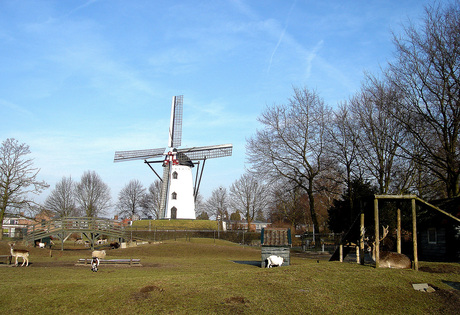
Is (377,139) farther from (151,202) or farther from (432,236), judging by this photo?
(151,202)

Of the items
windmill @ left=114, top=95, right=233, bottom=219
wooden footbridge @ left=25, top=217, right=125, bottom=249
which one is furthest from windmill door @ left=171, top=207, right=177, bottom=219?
wooden footbridge @ left=25, top=217, right=125, bottom=249

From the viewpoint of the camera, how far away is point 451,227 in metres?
23.5

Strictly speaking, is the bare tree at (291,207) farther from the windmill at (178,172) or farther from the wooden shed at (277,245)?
the wooden shed at (277,245)

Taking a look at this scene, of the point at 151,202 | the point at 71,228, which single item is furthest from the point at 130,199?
the point at 71,228

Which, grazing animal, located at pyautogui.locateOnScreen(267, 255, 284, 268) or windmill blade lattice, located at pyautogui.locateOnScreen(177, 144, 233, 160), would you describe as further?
windmill blade lattice, located at pyautogui.locateOnScreen(177, 144, 233, 160)

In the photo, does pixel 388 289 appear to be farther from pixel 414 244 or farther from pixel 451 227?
pixel 451 227

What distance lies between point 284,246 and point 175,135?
145 ft

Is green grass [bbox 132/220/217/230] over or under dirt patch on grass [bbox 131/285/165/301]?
over

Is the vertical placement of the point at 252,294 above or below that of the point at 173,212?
below

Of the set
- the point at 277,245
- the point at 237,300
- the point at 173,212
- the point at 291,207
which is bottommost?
the point at 237,300

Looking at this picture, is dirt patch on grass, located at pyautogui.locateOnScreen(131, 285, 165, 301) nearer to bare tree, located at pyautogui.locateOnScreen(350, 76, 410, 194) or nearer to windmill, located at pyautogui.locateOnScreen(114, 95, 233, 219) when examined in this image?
bare tree, located at pyautogui.locateOnScreen(350, 76, 410, 194)

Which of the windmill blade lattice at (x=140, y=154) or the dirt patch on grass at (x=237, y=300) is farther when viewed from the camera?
the windmill blade lattice at (x=140, y=154)

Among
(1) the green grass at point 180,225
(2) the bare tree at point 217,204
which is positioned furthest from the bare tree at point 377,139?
(2) the bare tree at point 217,204

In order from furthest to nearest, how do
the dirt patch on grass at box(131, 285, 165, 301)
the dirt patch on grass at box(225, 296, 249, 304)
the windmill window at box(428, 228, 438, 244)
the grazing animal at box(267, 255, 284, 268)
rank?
1. the windmill window at box(428, 228, 438, 244)
2. the grazing animal at box(267, 255, 284, 268)
3. the dirt patch on grass at box(131, 285, 165, 301)
4. the dirt patch on grass at box(225, 296, 249, 304)
